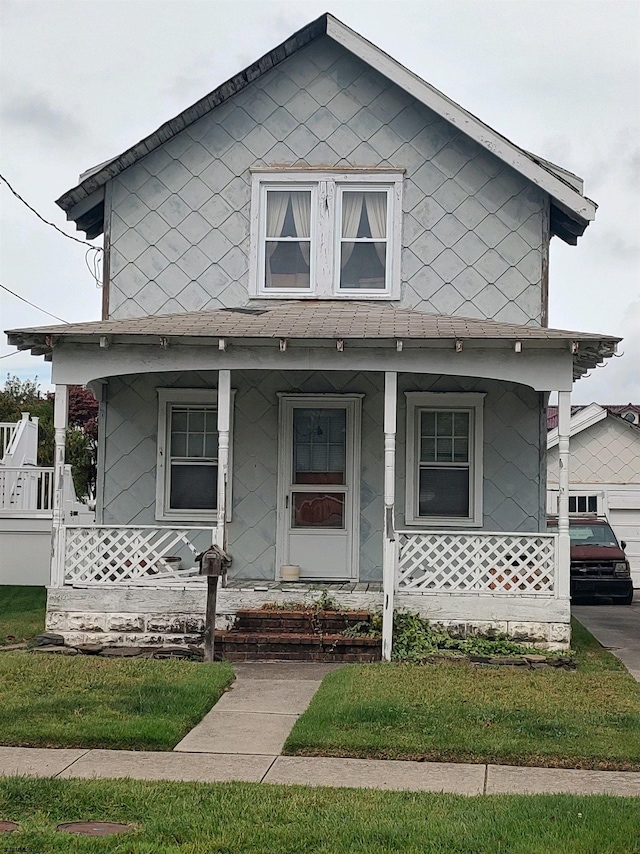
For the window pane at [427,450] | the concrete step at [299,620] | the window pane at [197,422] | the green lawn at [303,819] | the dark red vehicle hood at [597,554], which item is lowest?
the green lawn at [303,819]

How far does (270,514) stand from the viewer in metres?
13.9

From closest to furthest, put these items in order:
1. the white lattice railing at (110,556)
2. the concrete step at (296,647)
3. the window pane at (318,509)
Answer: the concrete step at (296,647) → the white lattice railing at (110,556) → the window pane at (318,509)

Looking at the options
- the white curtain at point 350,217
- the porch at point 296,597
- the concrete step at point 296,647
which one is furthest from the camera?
the white curtain at point 350,217

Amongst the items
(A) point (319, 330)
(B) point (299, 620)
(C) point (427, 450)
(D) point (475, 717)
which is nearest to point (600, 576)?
(C) point (427, 450)

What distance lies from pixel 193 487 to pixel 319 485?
1694 millimetres

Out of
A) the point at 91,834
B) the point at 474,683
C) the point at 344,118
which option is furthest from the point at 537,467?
the point at 91,834

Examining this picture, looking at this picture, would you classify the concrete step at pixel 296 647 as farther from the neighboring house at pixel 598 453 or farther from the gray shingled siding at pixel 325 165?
the neighboring house at pixel 598 453

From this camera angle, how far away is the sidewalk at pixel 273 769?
22.8 feet

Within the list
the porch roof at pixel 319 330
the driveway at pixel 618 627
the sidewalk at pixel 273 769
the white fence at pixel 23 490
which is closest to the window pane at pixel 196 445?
the porch roof at pixel 319 330

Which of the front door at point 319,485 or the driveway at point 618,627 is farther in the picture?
the front door at point 319,485

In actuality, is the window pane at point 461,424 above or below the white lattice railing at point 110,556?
above

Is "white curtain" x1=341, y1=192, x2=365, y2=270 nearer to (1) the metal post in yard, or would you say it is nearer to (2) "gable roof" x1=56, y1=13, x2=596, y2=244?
(2) "gable roof" x1=56, y1=13, x2=596, y2=244

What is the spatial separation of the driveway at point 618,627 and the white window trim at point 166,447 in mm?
5455

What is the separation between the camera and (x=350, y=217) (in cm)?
1424
